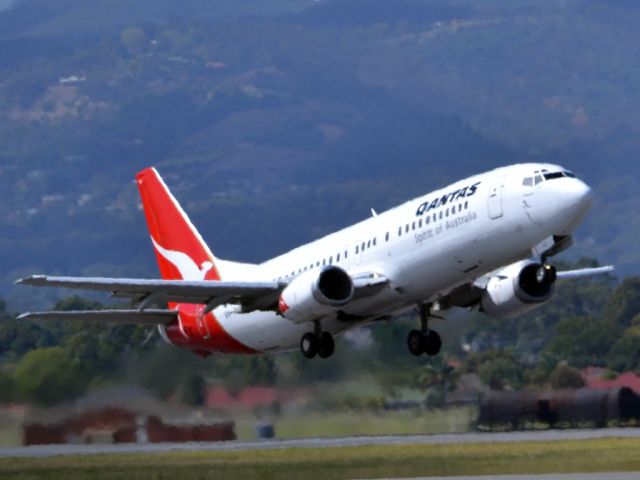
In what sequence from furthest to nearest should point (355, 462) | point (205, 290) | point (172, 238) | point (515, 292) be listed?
point (172, 238)
point (205, 290)
point (515, 292)
point (355, 462)

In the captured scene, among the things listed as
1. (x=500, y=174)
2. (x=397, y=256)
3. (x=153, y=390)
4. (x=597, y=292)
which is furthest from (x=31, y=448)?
(x=597, y=292)

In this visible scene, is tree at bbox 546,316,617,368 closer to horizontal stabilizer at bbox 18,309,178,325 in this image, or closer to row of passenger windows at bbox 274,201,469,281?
horizontal stabilizer at bbox 18,309,178,325

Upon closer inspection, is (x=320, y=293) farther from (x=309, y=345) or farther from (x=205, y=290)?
(x=205, y=290)

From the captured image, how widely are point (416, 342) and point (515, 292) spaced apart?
9.80ft

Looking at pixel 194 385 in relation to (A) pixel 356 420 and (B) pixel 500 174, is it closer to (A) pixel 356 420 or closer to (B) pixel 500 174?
(A) pixel 356 420

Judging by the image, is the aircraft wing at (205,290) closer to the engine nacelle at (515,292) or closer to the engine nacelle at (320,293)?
the engine nacelle at (320,293)

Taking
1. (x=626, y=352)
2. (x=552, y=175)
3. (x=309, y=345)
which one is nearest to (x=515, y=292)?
(x=552, y=175)

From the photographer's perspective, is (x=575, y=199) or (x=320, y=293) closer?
(x=575, y=199)

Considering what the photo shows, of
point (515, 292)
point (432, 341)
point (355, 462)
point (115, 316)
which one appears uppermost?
point (115, 316)

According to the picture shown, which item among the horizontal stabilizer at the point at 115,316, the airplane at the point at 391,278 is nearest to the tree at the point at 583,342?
the airplane at the point at 391,278

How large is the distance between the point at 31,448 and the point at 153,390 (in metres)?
3.55

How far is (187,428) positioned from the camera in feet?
179

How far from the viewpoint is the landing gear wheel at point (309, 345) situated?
50.4 metres

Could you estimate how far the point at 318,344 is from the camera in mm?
50344
